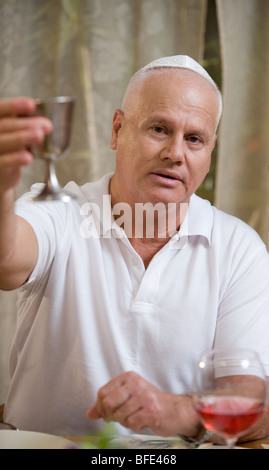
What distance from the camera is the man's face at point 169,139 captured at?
178 centimetres

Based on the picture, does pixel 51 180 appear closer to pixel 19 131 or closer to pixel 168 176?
pixel 19 131

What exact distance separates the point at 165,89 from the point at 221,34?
1064 mm

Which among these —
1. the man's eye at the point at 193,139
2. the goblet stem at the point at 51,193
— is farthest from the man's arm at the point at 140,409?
the man's eye at the point at 193,139

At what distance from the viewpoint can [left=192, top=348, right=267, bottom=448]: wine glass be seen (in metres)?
1.02

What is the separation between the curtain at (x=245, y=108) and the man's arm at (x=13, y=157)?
1481 millimetres

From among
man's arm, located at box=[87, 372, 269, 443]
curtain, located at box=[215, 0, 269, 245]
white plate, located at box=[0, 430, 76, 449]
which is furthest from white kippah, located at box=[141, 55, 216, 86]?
white plate, located at box=[0, 430, 76, 449]

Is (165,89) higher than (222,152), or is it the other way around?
(165,89)

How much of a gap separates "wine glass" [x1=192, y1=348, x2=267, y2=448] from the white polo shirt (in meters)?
0.59

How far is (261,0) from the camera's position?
9.06 feet

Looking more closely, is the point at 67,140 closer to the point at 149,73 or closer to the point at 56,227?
the point at 56,227

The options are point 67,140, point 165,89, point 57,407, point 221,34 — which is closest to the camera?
point 67,140

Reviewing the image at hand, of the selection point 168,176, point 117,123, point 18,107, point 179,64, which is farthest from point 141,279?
point 18,107
